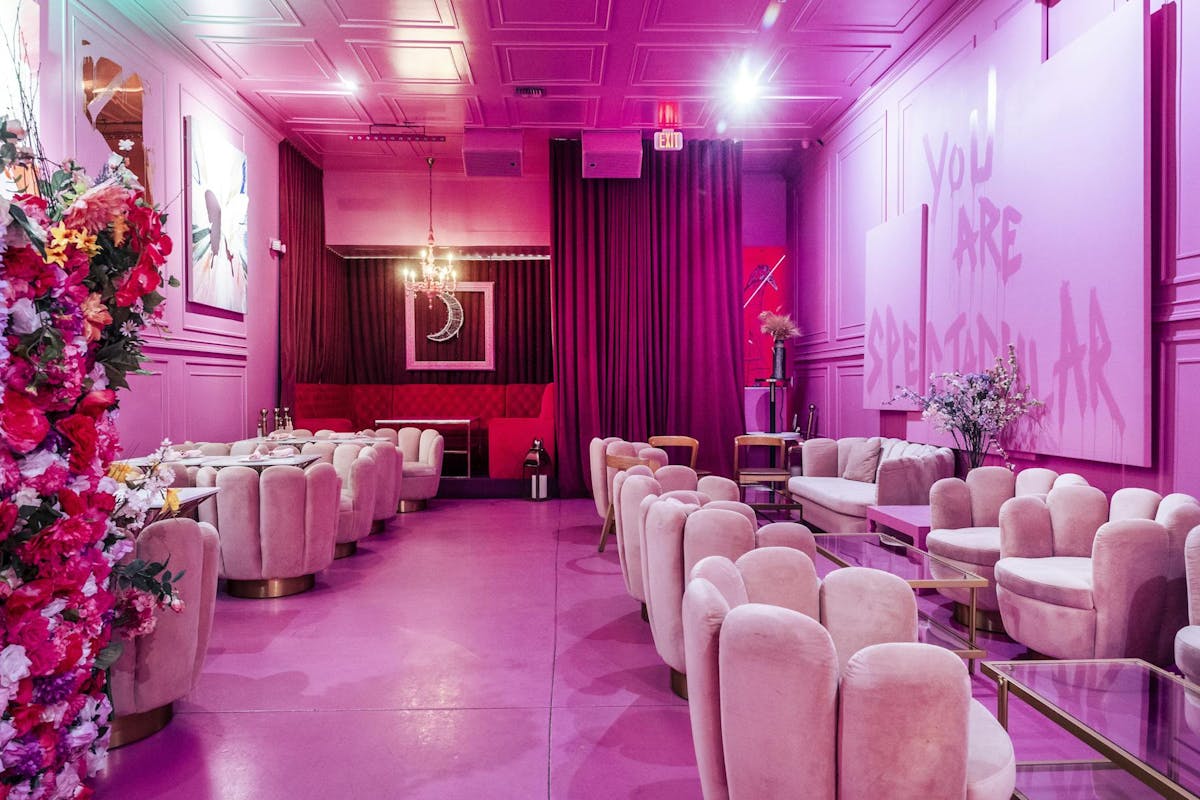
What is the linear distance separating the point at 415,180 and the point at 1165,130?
25.1 feet

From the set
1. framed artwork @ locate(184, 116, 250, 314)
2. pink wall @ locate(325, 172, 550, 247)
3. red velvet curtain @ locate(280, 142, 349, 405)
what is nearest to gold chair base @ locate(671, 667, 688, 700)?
framed artwork @ locate(184, 116, 250, 314)

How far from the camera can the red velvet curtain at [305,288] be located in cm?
791

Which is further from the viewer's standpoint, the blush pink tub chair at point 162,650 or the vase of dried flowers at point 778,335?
the vase of dried flowers at point 778,335

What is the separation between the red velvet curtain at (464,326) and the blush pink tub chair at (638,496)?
652 cm

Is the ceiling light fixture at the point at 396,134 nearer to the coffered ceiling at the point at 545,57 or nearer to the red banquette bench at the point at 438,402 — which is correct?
the coffered ceiling at the point at 545,57

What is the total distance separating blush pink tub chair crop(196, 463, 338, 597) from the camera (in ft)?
13.1

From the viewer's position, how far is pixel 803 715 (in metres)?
1.31

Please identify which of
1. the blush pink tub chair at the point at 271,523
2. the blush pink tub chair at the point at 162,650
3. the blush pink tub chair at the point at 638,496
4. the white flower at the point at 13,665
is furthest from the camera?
the blush pink tub chair at the point at 271,523

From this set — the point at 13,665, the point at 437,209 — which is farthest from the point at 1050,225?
the point at 437,209

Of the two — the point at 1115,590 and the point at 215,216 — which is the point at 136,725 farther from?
the point at 215,216

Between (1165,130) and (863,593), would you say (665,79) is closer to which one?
(1165,130)

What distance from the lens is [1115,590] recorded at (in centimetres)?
274

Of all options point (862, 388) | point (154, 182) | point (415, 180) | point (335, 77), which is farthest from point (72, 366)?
point (415, 180)

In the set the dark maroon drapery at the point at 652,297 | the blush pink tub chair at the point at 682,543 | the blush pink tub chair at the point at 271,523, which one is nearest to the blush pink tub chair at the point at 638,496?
the blush pink tub chair at the point at 682,543
